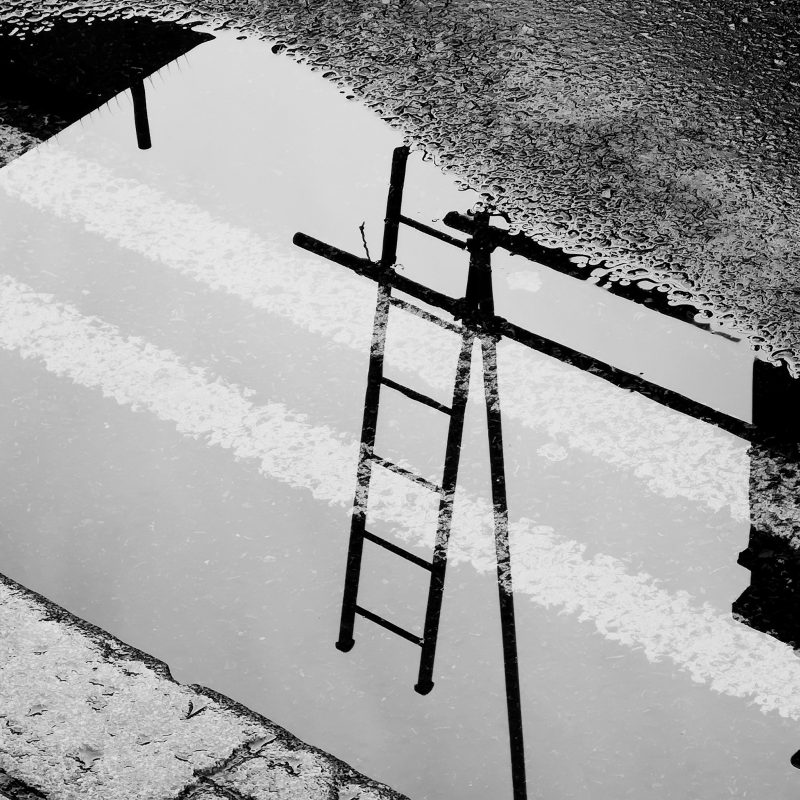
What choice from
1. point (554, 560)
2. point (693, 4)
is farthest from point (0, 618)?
point (693, 4)

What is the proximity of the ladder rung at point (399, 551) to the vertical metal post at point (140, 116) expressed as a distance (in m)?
1.99

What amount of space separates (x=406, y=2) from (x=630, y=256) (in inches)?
73.7

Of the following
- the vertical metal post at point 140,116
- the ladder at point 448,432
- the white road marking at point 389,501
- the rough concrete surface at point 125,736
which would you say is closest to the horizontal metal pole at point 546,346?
the ladder at point 448,432

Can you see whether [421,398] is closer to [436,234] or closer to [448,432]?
[448,432]

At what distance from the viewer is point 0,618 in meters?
2.46

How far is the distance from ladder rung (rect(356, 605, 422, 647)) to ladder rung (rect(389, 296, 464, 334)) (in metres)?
1.08

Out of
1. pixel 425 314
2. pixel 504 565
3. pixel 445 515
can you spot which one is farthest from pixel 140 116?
pixel 504 565

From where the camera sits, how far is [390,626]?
2.57 meters

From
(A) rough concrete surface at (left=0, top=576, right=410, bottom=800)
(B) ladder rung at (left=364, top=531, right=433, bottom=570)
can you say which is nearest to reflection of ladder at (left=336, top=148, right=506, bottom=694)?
(B) ladder rung at (left=364, top=531, right=433, bottom=570)

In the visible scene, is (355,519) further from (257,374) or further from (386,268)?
(386,268)

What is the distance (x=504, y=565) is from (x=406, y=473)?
389mm

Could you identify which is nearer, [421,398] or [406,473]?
[406,473]

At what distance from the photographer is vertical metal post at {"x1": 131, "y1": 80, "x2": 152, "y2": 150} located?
4.08 m

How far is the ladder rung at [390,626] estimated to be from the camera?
254cm
